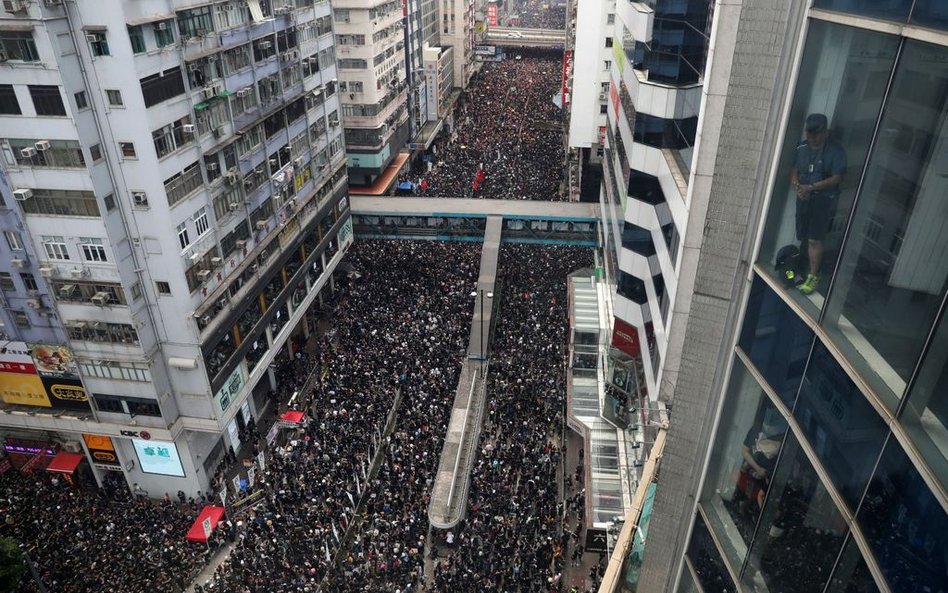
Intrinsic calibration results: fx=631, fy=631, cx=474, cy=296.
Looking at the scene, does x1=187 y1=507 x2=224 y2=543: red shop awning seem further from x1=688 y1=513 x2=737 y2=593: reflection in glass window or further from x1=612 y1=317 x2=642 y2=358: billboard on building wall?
x1=688 y1=513 x2=737 y2=593: reflection in glass window

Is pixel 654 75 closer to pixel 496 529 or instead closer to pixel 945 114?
pixel 496 529

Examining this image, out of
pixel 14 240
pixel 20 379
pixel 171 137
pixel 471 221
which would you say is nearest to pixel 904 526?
pixel 171 137

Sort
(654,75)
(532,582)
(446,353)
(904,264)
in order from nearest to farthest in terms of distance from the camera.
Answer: (904,264), (654,75), (532,582), (446,353)

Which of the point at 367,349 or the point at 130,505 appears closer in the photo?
the point at 130,505

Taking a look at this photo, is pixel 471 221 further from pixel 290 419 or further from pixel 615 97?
pixel 290 419

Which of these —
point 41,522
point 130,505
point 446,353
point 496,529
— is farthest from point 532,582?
point 41,522
